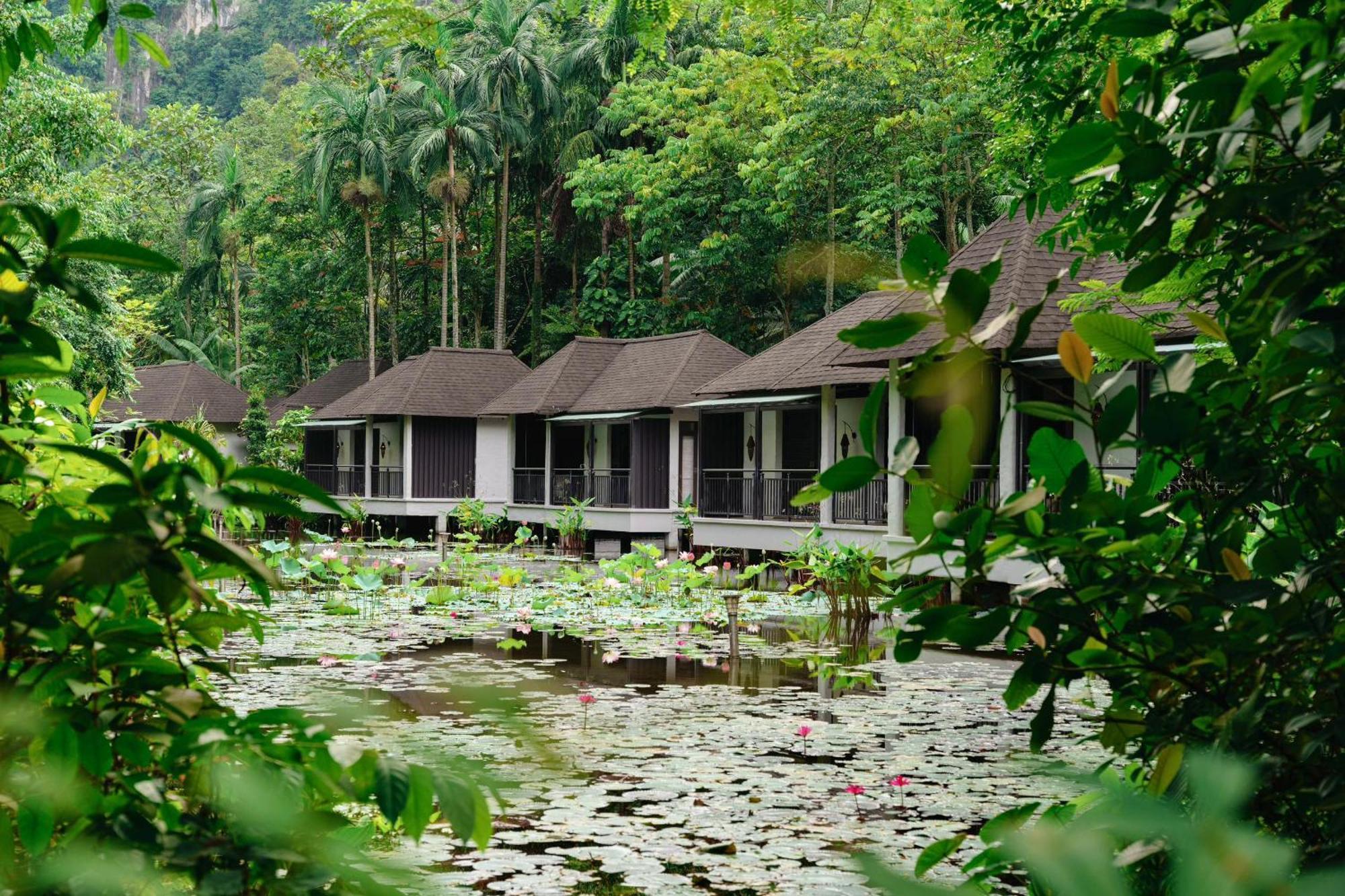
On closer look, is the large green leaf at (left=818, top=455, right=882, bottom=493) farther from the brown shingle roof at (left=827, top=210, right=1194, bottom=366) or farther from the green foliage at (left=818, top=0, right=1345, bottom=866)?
the brown shingle roof at (left=827, top=210, right=1194, bottom=366)

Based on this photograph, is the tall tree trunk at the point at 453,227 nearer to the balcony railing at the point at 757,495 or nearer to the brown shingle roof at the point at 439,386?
the brown shingle roof at the point at 439,386

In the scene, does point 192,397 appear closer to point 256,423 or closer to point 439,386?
point 256,423

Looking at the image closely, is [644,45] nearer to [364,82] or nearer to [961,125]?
[961,125]

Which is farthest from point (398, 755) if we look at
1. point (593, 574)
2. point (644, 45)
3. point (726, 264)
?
point (726, 264)

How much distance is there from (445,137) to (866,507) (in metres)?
24.3

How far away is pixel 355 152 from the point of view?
40094 millimetres

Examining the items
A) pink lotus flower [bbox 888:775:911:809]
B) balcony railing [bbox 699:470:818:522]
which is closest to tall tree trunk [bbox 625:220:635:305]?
balcony railing [bbox 699:470:818:522]

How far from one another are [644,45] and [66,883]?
3812 mm

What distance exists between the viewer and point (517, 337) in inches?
1709

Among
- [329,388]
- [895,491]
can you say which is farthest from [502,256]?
[895,491]

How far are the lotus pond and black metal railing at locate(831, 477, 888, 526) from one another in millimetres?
2114

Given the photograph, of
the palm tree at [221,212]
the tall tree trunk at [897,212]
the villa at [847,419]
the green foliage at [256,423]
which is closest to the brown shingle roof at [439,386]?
the green foliage at [256,423]

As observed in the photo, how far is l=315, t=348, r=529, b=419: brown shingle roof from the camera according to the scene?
32.7 meters

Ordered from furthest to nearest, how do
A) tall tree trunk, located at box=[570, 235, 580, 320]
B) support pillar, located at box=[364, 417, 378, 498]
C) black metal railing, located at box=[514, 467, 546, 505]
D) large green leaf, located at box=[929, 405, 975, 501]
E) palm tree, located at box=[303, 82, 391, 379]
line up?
tall tree trunk, located at box=[570, 235, 580, 320] → palm tree, located at box=[303, 82, 391, 379] → support pillar, located at box=[364, 417, 378, 498] → black metal railing, located at box=[514, 467, 546, 505] → large green leaf, located at box=[929, 405, 975, 501]
